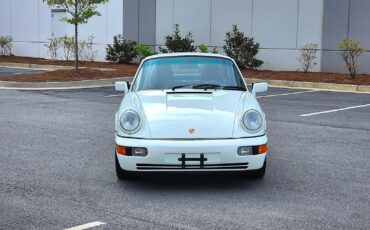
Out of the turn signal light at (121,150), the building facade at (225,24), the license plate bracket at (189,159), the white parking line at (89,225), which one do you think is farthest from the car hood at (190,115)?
the building facade at (225,24)

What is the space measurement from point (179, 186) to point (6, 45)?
29.5 m

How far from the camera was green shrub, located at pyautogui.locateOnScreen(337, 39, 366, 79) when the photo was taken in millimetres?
19636

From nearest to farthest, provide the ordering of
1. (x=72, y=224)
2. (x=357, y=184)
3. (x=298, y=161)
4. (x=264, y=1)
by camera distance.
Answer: (x=72, y=224) < (x=357, y=184) < (x=298, y=161) < (x=264, y=1)

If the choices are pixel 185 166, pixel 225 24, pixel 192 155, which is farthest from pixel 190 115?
pixel 225 24

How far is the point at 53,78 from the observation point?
1961 cm

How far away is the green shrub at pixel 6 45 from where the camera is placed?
3269cm

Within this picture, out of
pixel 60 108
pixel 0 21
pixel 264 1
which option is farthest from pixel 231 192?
pixel 0 21

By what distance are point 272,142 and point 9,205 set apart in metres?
4.82

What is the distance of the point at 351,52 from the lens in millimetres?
19766

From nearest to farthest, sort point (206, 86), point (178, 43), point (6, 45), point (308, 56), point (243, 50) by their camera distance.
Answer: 1. point (206, 86)
2. point (308, 56)
3. point (243, 50)
4. point (178, 43)
5. point (6, 45)

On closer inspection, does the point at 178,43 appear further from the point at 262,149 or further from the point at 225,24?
the point at 262,149

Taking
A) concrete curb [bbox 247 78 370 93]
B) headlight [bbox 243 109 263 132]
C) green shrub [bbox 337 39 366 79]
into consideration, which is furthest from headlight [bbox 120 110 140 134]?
green shrub [bbox 337 39 366 79]

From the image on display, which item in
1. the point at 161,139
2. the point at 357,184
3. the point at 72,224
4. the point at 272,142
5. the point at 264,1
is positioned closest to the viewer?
the point at 72,224

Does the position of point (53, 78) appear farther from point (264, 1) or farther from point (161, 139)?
point (161, 139)
